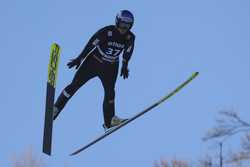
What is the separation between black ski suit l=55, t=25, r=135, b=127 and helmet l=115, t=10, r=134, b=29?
210mm

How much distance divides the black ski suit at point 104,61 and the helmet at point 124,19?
0.21m

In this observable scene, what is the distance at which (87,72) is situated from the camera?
1814cm

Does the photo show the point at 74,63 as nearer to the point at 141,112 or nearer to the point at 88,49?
the point at 88,49

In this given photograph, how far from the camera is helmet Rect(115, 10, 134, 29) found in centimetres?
1761

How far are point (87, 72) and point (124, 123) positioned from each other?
3.88ft

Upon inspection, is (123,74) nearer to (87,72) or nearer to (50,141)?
(87,72)

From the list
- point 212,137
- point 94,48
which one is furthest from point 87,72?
point 212,137

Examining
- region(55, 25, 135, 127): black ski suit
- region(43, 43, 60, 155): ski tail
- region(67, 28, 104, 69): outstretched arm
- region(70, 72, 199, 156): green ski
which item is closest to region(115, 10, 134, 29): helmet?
region(55, 25, 135, 127): black ski suit

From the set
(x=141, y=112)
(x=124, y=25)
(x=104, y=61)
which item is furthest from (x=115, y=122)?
(x=124, y=25)

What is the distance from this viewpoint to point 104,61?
18.1 m

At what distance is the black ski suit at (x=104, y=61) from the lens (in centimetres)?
1791

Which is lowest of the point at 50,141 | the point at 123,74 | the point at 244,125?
the point at 50,141

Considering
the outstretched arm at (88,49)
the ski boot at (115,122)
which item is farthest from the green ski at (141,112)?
the outstretched arm at (88,49)

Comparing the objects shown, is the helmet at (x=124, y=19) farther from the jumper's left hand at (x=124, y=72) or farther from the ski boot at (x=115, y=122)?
the ski boot at (x=115, y=122)
